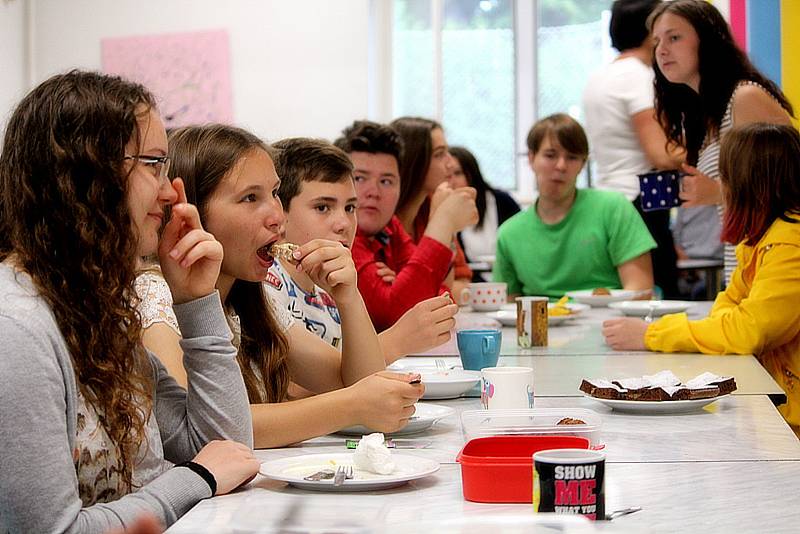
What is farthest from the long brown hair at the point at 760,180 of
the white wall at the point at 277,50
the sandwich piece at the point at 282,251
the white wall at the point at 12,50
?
the white wall at the point at 12,50

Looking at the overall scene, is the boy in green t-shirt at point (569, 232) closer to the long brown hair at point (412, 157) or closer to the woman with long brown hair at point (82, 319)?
the long brown hair at point (412, 157)

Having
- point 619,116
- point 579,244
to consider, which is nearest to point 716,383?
point 579,244

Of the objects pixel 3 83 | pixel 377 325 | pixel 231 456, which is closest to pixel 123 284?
pixel 231 456

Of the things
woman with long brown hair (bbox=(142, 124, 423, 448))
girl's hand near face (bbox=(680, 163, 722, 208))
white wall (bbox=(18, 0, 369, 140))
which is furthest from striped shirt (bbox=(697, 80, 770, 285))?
white wall (bbox=(18, 0, 369, 140))

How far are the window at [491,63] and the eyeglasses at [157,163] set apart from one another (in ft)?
17.5

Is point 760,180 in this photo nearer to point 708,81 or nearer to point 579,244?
point 708,81

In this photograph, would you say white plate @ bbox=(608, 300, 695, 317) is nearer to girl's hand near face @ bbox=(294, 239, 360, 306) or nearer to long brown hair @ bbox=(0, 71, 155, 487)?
girl's hand near face @ bbox=(294, 239, 360, 306)

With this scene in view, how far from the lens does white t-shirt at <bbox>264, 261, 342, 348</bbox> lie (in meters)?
2.19

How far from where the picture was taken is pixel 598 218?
13.5 ft

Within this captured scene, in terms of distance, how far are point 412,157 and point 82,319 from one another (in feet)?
8.26

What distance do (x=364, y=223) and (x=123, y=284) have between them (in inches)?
73.7

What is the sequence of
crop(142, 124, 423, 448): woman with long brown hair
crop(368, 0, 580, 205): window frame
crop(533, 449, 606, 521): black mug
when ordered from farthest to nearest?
crop(368, 0, 580, 205): window frame < crop(142, 124, 423, 448): woman with long brown hair < crop(533, 449, 606, 521): black mug

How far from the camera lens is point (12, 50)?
594 cm

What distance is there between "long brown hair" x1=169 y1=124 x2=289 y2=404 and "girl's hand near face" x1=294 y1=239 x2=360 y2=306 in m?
0.10
